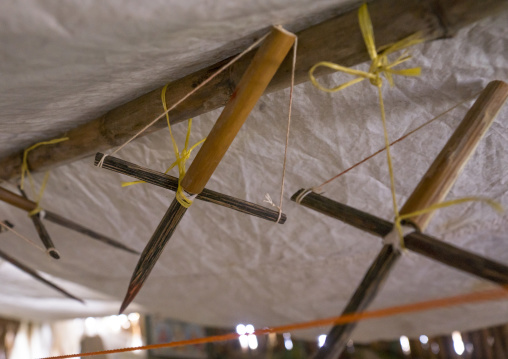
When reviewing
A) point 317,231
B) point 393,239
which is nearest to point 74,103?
point 393,239

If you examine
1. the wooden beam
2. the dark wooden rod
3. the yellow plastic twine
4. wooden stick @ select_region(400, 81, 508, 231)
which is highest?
the yellow plastic twine

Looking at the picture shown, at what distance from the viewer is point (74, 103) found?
1.05m

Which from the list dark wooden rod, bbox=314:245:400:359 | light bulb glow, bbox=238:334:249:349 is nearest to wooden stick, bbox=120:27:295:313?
dark wooden rod, bbox=314:245:400:359

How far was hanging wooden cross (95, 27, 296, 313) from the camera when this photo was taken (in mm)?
784

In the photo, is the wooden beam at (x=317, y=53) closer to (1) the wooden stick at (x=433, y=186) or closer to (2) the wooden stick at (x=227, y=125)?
(2) the wooden stick at (x=227, y=125)

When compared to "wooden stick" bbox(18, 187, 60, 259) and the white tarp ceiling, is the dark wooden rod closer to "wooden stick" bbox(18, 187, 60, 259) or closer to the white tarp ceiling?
the white tarp ceiling

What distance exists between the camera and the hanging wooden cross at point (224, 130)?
0.78 m

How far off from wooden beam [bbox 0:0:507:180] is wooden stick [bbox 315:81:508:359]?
0.18 meters

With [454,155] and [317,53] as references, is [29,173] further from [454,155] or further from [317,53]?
[454,155]

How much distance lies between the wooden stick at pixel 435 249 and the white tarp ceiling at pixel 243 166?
0.95 ft

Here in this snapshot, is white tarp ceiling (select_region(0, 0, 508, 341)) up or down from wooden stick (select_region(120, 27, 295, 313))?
up

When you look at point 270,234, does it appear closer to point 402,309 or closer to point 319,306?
point 319,306

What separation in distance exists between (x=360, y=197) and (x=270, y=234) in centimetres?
36

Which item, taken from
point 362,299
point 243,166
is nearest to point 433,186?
point 362,299
